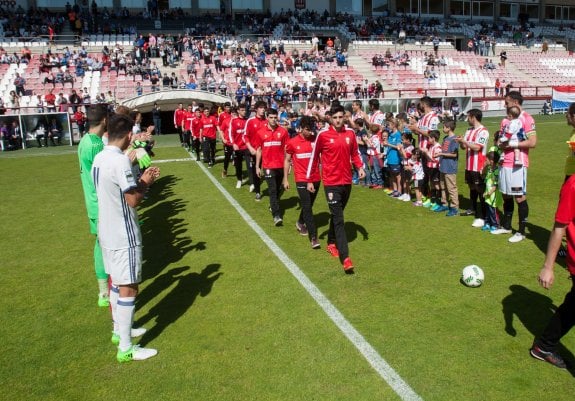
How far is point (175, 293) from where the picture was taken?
5961mm

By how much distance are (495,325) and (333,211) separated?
245 centimetres

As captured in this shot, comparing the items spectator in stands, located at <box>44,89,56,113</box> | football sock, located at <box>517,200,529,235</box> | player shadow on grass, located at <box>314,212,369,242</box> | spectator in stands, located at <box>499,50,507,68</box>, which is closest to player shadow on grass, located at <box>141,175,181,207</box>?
player shadow on grass, located at <box>314,212,369,242</box>

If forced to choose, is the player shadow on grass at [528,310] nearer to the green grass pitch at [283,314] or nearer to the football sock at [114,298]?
the green grass pitch at [283,314]

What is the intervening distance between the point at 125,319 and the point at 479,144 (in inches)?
247

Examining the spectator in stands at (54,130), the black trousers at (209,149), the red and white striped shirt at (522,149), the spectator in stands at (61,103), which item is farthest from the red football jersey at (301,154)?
the spectator in stands at (61,103)

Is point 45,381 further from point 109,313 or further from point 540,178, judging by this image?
point 540,178

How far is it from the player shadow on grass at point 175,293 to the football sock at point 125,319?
330mm

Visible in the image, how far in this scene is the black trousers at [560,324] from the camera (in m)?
3.95

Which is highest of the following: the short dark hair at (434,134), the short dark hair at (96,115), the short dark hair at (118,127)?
the short dark hair at (96,115)

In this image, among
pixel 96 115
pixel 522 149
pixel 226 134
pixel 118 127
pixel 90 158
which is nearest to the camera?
pixel 118 127

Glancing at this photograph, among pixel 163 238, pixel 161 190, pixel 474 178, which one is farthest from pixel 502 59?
pixel 163 238

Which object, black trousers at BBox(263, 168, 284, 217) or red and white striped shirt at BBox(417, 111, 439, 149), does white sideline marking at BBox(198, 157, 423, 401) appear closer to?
black trousers at BBox(263, 168, 284, 217)

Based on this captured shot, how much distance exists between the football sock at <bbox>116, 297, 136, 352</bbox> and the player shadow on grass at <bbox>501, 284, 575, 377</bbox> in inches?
143

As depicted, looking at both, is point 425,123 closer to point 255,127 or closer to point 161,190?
point 255,127
